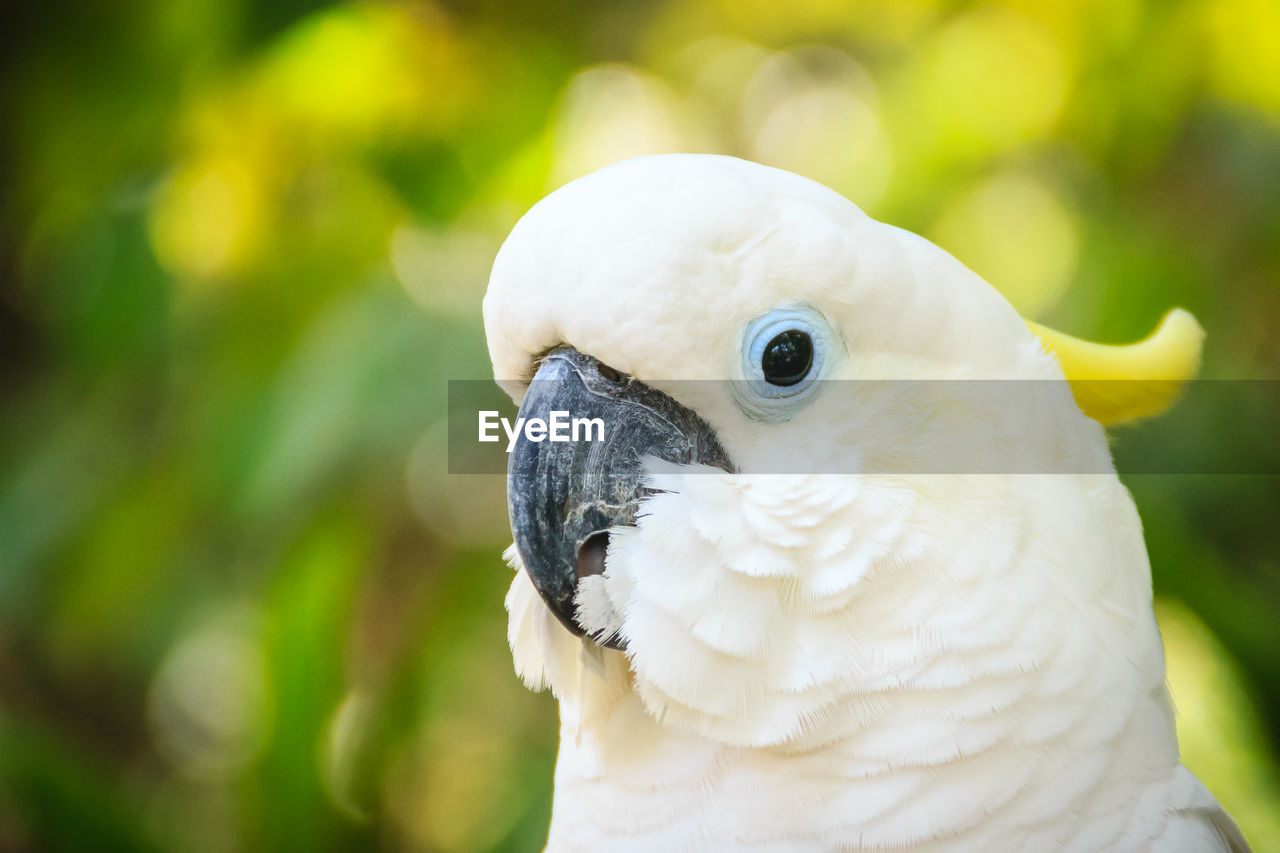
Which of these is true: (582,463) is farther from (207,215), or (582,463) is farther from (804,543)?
(207,215)

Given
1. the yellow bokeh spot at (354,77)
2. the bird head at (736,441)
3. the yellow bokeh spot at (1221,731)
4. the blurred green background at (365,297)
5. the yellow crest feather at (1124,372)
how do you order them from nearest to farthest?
the bird head at (736,441), the yellow crest feather at (1124,372), the yellow bokeh spot at (1221,731), the blurred green background at (365,297), the yellow bokeh spot at (354,77)

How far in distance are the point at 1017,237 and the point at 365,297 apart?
1.49 meters

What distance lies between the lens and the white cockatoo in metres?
0.71

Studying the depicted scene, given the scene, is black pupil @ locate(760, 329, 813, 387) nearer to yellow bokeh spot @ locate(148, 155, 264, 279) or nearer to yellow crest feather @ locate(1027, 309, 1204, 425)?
yellow crest feather @ locate(1027, 309, 1204, 425)

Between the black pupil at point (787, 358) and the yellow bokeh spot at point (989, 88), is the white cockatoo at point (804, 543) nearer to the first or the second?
the black pupil at point (787, 358)

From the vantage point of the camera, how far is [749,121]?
247 cm

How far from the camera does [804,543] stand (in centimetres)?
70

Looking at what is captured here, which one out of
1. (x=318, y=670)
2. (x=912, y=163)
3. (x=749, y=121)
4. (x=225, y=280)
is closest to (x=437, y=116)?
(x=225, y=280)

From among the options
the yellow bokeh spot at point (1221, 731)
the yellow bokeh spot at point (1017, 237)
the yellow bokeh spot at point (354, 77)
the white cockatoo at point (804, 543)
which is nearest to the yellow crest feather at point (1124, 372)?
the white cockatoo at point (804, 543)

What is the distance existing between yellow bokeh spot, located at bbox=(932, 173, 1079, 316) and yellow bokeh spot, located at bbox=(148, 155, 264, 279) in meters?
1.58

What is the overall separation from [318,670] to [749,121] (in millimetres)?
1759

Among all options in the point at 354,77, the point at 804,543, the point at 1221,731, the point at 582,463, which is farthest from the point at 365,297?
the point at 1221,731

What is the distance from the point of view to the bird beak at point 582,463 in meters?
0.73

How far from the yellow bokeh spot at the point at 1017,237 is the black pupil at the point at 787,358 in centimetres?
144
